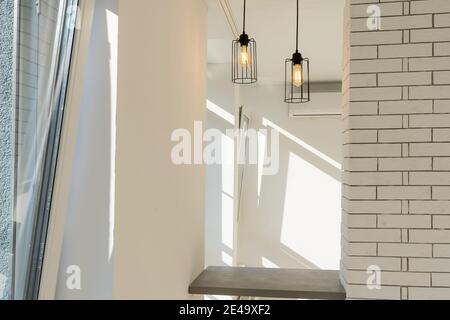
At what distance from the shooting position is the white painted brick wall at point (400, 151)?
5.90ft

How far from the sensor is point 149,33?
1.56 meters

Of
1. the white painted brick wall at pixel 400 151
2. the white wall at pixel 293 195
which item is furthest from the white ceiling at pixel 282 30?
the white wall at pixel 293 195

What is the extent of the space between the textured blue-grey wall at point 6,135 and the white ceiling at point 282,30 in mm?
1910

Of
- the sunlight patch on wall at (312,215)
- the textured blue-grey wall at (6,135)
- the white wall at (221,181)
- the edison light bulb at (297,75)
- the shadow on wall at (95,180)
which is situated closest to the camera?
the textured blue-grey wall at (6,135)

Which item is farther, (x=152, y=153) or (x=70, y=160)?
(x=152, y=153)

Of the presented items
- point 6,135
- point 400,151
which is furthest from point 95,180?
point 400,151

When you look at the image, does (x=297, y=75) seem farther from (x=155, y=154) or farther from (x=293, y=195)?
(x=293, y=195)

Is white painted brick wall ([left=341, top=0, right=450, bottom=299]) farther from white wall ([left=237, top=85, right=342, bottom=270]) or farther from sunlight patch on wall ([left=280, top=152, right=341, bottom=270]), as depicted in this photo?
sunlight patch on wall ([left=280, top=152, right=341, bottom=270])

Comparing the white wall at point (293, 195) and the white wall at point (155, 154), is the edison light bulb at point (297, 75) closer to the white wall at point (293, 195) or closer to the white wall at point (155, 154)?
the white wall at point (155, 154)

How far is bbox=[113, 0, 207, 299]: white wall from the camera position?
1339mm

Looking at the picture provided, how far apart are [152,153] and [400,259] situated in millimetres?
1201

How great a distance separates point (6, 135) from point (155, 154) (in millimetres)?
725
